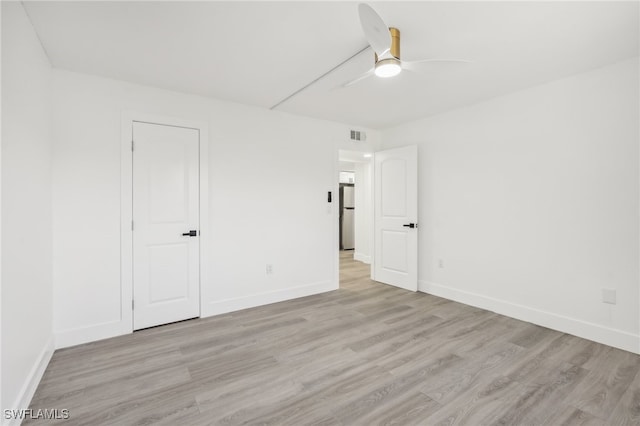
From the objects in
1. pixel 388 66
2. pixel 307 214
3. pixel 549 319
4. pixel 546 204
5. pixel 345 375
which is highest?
pixel 388 66

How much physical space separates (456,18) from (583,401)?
2.63 metres

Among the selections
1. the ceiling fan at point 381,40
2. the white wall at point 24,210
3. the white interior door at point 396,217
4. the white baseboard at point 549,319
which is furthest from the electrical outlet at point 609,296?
the white wall at point 24,210

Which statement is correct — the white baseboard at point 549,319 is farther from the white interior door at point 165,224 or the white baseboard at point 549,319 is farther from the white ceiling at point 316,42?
the white interior door at point 165,224

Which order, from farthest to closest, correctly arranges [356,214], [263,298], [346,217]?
1. [346,217]
2. [356,214]
3. [263,298]

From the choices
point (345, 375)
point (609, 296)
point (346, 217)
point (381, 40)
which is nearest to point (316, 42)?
point (381, 40)

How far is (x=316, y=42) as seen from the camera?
2.32 meters

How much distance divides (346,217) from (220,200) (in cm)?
496

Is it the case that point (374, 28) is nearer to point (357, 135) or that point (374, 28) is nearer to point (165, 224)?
point (165, 224)

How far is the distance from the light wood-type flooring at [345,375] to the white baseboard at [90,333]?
0.09 m

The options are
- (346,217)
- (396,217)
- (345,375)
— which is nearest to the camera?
(345,375)

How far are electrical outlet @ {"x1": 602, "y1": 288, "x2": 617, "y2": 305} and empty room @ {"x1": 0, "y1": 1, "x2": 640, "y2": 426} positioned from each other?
0.01 metres

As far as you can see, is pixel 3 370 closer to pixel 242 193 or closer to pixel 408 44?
pixel 242 193

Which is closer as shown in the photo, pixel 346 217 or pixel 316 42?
pixel 316 42

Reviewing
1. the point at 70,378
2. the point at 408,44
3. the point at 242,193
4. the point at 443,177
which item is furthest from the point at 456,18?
the point at 70,378
